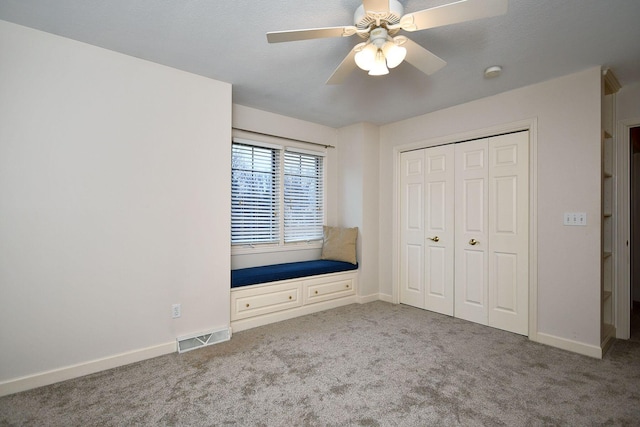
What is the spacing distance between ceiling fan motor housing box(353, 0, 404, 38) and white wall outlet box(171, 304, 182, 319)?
2.58 meters

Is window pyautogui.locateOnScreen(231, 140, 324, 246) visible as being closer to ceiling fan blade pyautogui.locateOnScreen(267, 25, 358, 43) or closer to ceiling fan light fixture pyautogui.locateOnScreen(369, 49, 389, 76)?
ceiling fan blade pyautogui.locateOnScreen(267, 25, 358, 43)

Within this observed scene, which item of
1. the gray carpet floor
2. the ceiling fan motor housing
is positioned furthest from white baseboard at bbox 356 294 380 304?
the ceiling fan motor housing

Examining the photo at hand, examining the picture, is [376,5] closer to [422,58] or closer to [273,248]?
[422,58]

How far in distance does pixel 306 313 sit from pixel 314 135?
95.2 inches

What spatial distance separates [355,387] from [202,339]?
1.50 meters

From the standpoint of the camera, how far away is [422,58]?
1973mm

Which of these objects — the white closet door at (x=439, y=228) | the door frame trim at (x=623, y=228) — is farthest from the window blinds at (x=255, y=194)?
the door frame trim at (x=623, y=228)

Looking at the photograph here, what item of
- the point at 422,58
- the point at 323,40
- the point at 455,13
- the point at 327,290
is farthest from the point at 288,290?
the point at 455,13

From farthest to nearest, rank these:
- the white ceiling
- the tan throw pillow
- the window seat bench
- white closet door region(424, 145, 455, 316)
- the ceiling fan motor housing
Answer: the tan throw pillow, white closet door region(424, 145, 455, 316), the window seat bench, the white ceiling, the ceiling fan motor housing

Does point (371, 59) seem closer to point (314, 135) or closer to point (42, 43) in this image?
point (42, 43)

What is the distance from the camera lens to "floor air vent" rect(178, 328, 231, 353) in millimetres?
→ 2703

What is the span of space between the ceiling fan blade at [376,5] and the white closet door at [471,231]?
7.76 feet

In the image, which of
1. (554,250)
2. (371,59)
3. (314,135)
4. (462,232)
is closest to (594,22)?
(371,59)

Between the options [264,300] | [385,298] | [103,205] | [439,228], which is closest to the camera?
[103,205]
